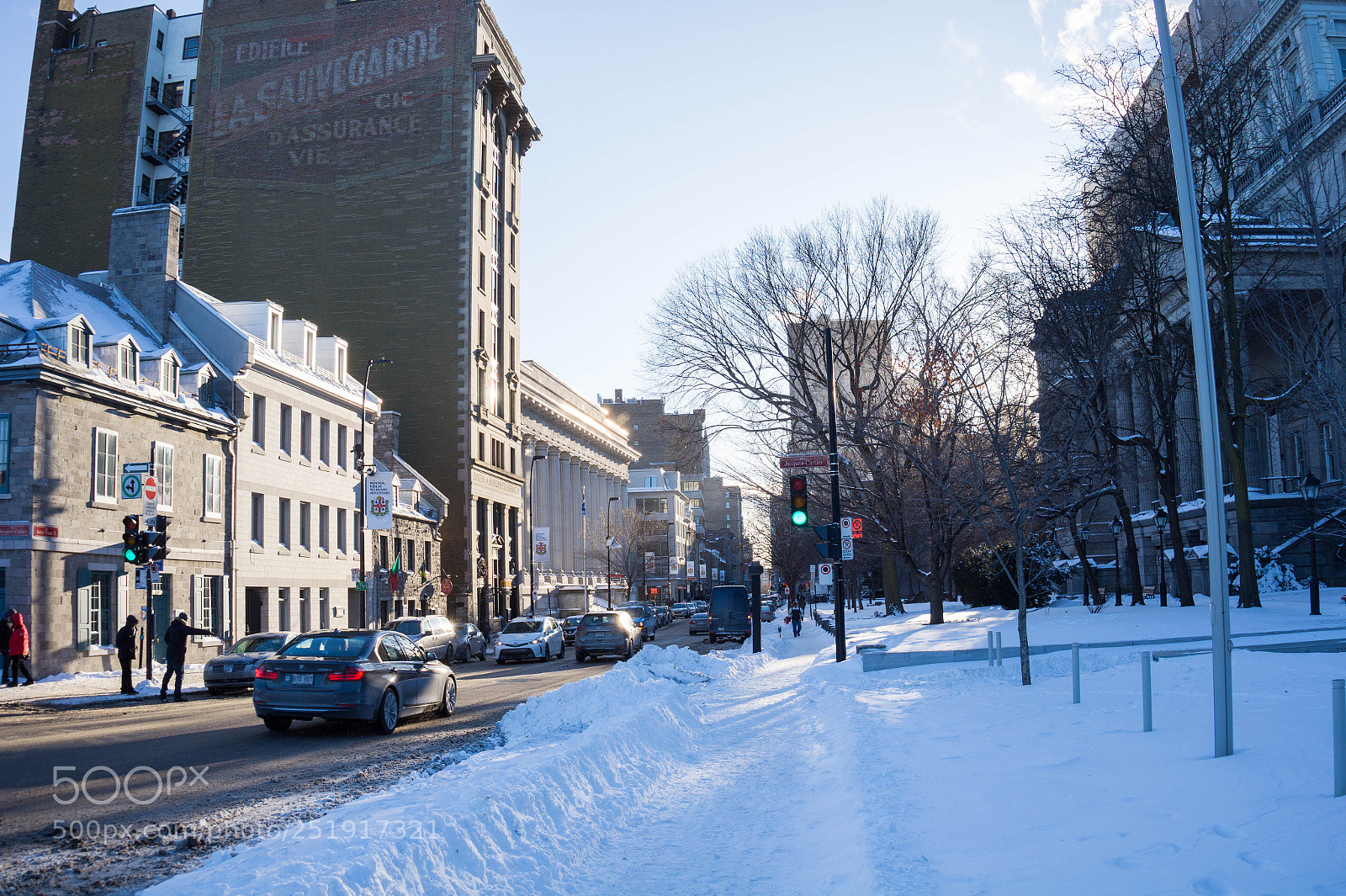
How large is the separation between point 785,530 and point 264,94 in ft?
134

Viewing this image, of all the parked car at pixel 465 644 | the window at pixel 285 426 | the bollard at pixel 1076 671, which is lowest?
the parked car at pixel 465 644

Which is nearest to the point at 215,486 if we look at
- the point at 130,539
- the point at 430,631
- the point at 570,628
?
the point at 430,631

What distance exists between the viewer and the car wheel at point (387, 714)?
14.2 metres

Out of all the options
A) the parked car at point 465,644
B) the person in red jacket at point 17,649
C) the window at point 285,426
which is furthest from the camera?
the window at point 285,426

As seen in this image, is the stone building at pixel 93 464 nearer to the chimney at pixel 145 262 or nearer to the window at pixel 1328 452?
the chimney at pixel 145 262

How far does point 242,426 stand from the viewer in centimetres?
3238

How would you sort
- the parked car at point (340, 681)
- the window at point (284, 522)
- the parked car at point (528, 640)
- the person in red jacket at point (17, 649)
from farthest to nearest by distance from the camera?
the window at point (284, 522) → the parked car at point (528, 640) → the person in red jacket at point (17, 649) → the parked car at point (340, 681)

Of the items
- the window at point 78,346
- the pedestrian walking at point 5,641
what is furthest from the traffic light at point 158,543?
the window at point 78,346

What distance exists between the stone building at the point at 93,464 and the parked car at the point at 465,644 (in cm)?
709

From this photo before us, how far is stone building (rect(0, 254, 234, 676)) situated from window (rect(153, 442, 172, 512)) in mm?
49

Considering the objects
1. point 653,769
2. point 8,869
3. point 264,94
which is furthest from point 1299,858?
point 264,94

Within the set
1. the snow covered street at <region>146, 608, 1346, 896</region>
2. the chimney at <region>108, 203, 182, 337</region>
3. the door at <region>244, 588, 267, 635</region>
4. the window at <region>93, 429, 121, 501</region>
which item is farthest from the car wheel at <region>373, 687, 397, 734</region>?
the chimney at <region>108, 203, 182, 337</region>

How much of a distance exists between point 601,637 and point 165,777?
2127cm

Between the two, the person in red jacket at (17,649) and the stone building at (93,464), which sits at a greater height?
the stone building at (93,464)
